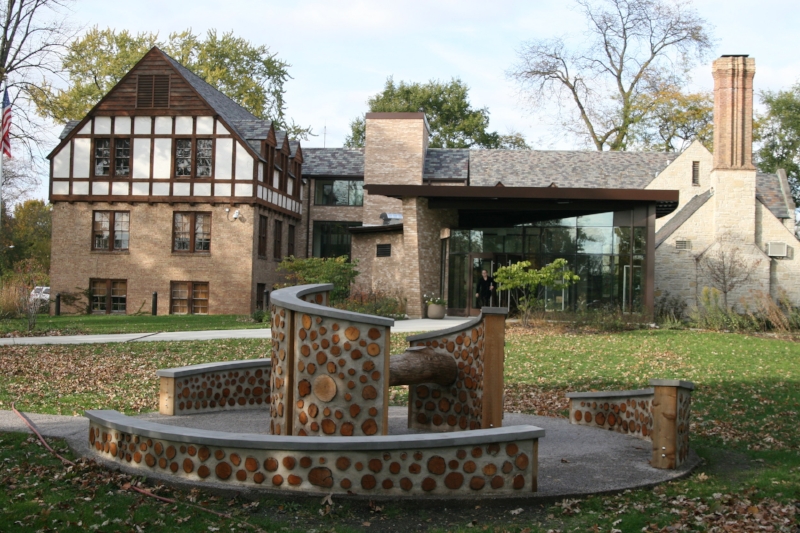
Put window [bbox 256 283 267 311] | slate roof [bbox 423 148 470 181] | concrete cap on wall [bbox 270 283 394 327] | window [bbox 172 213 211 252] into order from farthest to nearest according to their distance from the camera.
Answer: slate roof [bbox 423 148 470 181] → window [bbox 256 283 267 311] → window [bbox 172 213 211 252] → concrete cap on wall [bbox 270 283 394 327]

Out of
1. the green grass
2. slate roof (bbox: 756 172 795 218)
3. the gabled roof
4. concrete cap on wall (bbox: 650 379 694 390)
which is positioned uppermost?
the gabled roof

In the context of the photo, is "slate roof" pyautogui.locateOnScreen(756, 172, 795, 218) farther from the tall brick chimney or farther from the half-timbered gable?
the half-timbered gable

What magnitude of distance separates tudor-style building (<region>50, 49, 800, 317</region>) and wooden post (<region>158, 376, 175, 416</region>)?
17.8m

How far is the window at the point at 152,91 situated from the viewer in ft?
106

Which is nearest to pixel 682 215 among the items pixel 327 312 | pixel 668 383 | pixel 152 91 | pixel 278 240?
pixel 278 240

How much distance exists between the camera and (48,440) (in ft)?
24.7

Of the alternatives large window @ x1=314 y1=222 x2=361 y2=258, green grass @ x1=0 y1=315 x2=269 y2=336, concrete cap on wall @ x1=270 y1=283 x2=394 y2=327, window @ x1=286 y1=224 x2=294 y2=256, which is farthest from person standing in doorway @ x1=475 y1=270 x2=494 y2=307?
concrete cap on wall @ x1=270 y1=283 x2=394 y2=327

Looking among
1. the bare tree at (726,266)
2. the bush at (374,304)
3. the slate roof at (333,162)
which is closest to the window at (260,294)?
the bush at (374,304)

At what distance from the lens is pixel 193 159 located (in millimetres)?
32500

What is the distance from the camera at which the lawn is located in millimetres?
5348

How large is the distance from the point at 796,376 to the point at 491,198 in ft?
42.1

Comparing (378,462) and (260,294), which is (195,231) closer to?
(260,294)

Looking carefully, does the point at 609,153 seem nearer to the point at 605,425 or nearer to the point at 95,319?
the point at 95,319

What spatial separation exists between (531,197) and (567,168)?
13574mm
